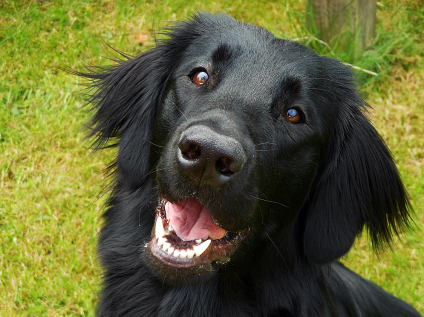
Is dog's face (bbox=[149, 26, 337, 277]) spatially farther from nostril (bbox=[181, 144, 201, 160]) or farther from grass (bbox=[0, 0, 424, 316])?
grass (bbox=[0, 0, 424, 316])

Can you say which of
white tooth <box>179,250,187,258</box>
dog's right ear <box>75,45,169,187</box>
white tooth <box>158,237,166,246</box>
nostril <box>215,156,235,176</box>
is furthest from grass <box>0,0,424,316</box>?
nostril <box>215,156,235,176</box>

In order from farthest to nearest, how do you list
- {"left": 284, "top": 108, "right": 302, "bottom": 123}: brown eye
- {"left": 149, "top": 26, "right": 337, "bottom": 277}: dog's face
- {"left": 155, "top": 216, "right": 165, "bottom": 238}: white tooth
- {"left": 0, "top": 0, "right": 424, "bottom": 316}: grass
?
1. {"left": 0, "top": 0, "right": 424, "bottom": 316}: grass
2. {"left": 284, "top": 108, "right": 302, "bottom": 123}: brown eye
3. {"left": 155, "top": 216, "right": 165, "bottom": 238}: white tooth
4. {"left": 149, "top": 26, "right": 337, "bottom": 277}: dog's face

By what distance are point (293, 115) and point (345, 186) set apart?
562 millimetres

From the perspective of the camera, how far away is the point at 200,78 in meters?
2.82

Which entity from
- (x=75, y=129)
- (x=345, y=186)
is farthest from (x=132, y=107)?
(x=75, y=129)

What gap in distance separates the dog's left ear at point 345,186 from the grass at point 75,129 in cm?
141

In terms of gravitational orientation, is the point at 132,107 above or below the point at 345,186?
below

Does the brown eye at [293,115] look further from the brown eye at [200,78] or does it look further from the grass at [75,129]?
the grass at [75,129]

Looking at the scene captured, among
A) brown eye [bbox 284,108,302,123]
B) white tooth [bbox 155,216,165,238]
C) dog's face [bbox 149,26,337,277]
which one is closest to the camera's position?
dog's face [bbox 149,26,337,277]

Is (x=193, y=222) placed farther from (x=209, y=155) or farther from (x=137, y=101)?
(x=137, y=101)

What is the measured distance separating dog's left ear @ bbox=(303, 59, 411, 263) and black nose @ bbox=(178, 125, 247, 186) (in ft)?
2.92

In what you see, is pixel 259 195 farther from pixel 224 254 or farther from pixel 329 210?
pixel 329 210

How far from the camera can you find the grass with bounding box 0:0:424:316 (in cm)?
404

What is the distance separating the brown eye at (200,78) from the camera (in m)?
2.81
